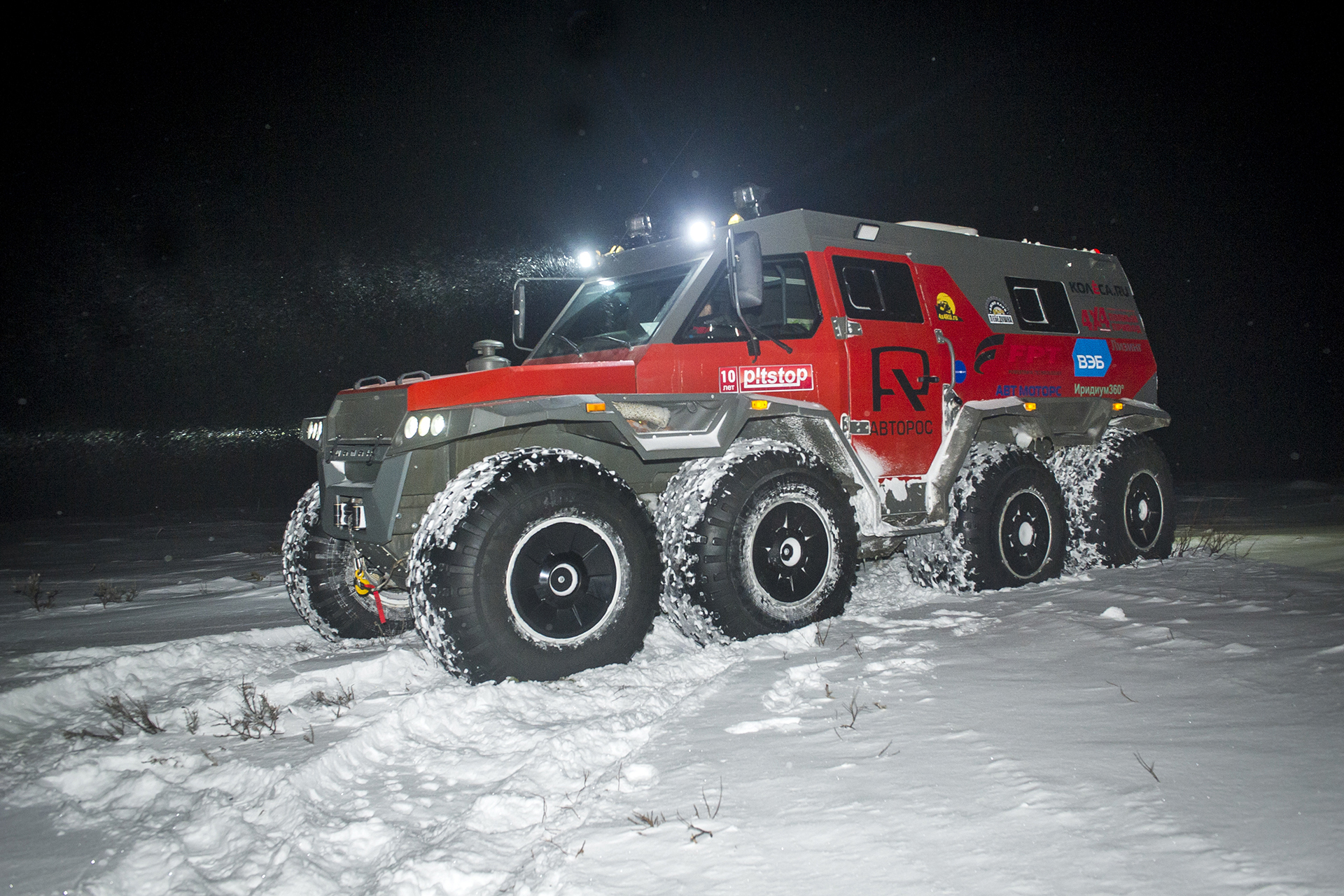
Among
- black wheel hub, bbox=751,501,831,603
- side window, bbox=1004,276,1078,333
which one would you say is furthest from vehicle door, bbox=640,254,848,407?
side window, bbox=1004,276,1078,333

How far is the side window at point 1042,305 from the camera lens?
6.84 m

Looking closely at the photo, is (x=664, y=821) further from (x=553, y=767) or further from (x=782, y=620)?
(x=782, y=620)

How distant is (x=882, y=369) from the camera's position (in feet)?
18.4

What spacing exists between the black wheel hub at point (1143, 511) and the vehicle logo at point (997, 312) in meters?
1.78

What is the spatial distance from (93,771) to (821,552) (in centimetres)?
358

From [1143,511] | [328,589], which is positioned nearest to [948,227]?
[1143,511]

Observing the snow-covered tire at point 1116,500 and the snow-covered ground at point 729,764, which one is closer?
the snow-covered ground at point 729,764

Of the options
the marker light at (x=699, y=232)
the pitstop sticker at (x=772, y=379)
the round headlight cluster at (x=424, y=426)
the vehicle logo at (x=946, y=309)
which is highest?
the marker light at (x=699, y=232)

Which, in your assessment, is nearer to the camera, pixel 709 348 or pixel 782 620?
pixel 782 620

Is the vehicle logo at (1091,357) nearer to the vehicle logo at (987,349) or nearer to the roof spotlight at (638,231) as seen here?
the vehicle logo at (987,349)

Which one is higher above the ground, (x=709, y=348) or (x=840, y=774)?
(x=709, y=348)

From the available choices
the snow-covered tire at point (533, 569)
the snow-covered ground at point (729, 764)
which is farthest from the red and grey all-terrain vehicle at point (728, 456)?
the snow-covered ground at point (729, 764)

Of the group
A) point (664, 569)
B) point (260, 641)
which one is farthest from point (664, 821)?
point (260, 641)

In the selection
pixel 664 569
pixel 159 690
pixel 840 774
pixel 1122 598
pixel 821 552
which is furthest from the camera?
pixel 1122 598
